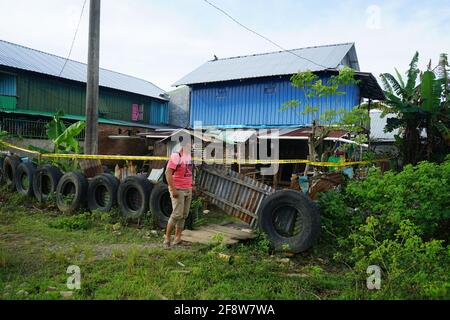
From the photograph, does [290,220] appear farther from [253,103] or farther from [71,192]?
[253,103]

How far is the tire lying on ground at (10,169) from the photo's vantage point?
9.00 metres

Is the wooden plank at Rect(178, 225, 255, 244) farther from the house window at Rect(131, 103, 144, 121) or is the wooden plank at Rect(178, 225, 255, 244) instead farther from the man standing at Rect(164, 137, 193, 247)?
the house window at Rect(131, 103, 144, 121)

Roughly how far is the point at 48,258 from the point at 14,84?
1647cm

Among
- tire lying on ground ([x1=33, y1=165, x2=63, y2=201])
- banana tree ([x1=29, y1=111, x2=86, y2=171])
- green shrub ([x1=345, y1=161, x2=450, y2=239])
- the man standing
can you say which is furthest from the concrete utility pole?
green shrub ([x1=345, y1=161, x2=450, y2=239])

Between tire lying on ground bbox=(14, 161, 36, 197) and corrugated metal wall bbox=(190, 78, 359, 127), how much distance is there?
1003 cm

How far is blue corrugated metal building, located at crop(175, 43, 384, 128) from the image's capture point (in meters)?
14.7

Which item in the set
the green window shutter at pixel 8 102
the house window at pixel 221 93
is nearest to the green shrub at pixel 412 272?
the house window at pixel 221 93

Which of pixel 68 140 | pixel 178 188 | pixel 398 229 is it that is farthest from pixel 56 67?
pixel 398 229

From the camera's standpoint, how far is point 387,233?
14.1ft

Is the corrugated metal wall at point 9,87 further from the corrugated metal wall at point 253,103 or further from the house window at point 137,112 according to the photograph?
the corrugated metal wall at point 253,103

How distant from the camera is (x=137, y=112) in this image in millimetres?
23703
